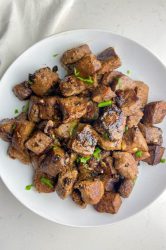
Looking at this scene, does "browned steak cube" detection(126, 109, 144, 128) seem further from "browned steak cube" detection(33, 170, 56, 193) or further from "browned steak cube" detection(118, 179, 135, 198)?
"browned steak cube" detection(33, 170, 56, 193)

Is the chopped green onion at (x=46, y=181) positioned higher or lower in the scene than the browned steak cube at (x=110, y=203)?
higher

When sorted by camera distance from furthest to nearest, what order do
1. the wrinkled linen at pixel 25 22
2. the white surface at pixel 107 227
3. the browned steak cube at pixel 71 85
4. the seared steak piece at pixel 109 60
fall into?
the white surface at pixel 107 227 < the wrinkled linen at pixel 25 22 < the seared steak piece at pixel 109 60 < the browned steak cube at pixel 71 85

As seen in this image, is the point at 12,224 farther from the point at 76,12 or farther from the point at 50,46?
the point at 76,12

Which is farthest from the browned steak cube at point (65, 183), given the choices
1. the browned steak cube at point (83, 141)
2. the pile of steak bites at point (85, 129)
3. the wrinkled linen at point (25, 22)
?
the wrinkled linen at point (25, 22)

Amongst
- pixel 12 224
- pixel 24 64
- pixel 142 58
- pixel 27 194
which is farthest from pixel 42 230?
pixel 142 58

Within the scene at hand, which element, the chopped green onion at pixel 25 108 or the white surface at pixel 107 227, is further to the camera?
the white surface at pixel 107 227

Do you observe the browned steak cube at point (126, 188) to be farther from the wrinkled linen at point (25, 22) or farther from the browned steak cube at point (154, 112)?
the wrinkled linen at point (25, 22)

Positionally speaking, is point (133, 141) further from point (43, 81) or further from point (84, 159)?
point (43, 81)

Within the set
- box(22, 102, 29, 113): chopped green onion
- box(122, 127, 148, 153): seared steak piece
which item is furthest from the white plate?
box(122, 127, 148, 153): seared steak piece
